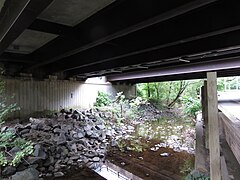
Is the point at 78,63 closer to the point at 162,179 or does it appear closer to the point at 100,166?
the point at 100,166

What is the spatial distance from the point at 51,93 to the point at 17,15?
7062 millimetres

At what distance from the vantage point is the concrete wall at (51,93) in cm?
779

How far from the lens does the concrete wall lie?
7.79m

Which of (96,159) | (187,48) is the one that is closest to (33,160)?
(96,159)

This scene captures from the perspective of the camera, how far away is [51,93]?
8.84 metres

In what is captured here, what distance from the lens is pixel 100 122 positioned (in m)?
8.79

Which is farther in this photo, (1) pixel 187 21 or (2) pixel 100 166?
(2) pixel 100 166

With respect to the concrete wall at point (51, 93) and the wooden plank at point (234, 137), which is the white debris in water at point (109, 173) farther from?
the concrete wall at point (51, 93)

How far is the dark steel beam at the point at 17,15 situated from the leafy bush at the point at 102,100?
7873 millimetres

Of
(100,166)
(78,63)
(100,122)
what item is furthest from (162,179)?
(100,122)

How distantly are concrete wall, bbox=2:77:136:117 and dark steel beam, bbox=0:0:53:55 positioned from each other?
16.0 feet

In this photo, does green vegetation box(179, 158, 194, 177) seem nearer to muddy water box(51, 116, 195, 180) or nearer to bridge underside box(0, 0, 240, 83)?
muddy water box(51, 116, 195, 180)

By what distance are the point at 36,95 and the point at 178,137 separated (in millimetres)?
6320

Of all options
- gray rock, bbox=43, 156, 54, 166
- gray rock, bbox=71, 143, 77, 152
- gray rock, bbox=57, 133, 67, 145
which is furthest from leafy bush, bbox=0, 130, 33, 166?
gray rock, bbox=71, 143, 77, 152
